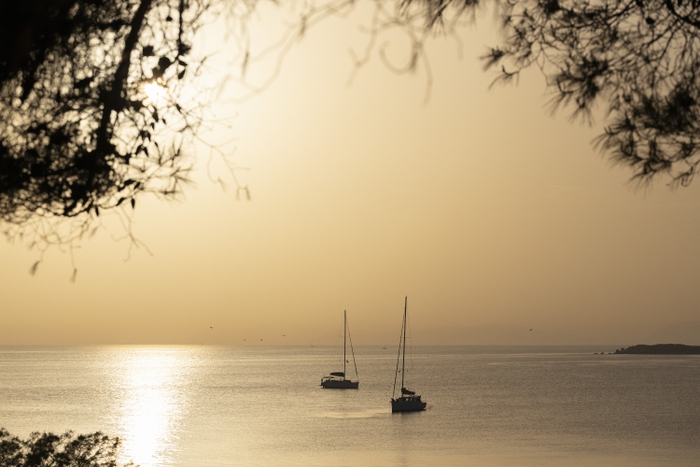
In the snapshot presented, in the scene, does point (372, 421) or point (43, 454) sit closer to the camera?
point (43, 454)

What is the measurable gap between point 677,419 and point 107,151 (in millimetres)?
63586

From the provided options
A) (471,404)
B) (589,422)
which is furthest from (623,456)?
(471,404)

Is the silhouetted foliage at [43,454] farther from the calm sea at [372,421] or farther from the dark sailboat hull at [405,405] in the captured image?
the dark sailboat hull at [405,405]

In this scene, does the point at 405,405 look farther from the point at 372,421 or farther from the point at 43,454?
the point at 43,454

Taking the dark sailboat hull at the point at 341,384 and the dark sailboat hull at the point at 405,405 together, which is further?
the dark sailboat hull at the point at 341,384

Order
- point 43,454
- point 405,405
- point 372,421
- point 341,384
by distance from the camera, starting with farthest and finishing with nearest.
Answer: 1. point 341,384
2. point 405,405
3. point 372,421
4. point 43,454

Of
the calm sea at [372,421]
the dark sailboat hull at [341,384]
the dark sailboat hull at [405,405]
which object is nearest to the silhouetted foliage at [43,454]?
the calm sea at [372,421]

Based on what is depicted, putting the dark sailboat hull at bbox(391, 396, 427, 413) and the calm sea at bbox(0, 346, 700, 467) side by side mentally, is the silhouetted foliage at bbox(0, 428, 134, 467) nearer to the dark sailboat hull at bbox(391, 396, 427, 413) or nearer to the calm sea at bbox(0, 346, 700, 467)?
the calm sea at bbox(0, 346, 700, 467)

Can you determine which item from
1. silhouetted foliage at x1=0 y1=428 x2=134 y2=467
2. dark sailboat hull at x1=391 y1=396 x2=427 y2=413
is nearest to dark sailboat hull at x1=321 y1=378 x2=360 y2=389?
dark sailboat hull at x1=391 y1=396 x2=427 y2=413

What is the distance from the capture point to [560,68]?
471cm

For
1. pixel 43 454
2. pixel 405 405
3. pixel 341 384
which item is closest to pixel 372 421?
pixel 405 405

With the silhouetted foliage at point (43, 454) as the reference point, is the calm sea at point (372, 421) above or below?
below

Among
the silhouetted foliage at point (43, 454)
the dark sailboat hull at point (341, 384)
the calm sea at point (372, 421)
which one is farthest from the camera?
the dark sailboat hull at point (341, 384)

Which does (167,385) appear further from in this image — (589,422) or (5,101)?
(5,101)
